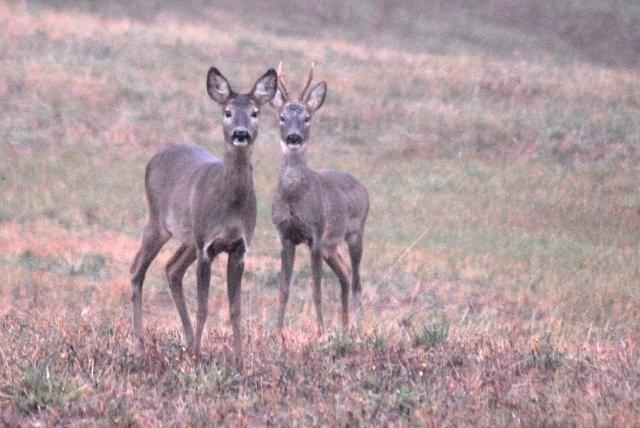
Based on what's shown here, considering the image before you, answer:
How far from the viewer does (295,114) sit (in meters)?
12.0

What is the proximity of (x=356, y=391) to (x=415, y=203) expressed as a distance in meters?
14.3

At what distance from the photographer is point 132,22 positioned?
1663 inches

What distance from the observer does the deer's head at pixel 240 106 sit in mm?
9273

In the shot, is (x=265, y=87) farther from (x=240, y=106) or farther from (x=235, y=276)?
(x=235, y=276)

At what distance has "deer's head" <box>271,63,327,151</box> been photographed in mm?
11992

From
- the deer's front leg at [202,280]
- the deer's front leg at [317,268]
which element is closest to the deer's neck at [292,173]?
the deer's front leg at [317,268]

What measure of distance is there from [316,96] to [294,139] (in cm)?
53

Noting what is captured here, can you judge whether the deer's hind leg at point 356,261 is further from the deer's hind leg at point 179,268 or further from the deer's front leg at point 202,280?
the deer's front leg at point 202,280

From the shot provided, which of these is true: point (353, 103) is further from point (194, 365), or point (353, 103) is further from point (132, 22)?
point (194, 365)

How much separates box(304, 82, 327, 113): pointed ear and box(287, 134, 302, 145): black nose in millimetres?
342

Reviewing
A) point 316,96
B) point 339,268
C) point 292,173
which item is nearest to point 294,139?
point 292,173

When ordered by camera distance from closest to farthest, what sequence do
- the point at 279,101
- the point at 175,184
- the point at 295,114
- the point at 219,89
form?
the point at 219,89, the point at 175,184, the point at 295,114, the point at 279,101

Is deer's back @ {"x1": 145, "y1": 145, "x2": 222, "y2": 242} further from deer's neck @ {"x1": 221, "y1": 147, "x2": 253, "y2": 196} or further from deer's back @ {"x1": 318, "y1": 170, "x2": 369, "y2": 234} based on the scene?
deer's back @ {"x1": 318, "y1": 170, "x2": 369, "y2": 234}

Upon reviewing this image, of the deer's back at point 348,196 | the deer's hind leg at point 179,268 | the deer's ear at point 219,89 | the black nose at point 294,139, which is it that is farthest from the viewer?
the deer's back at point 348,196
